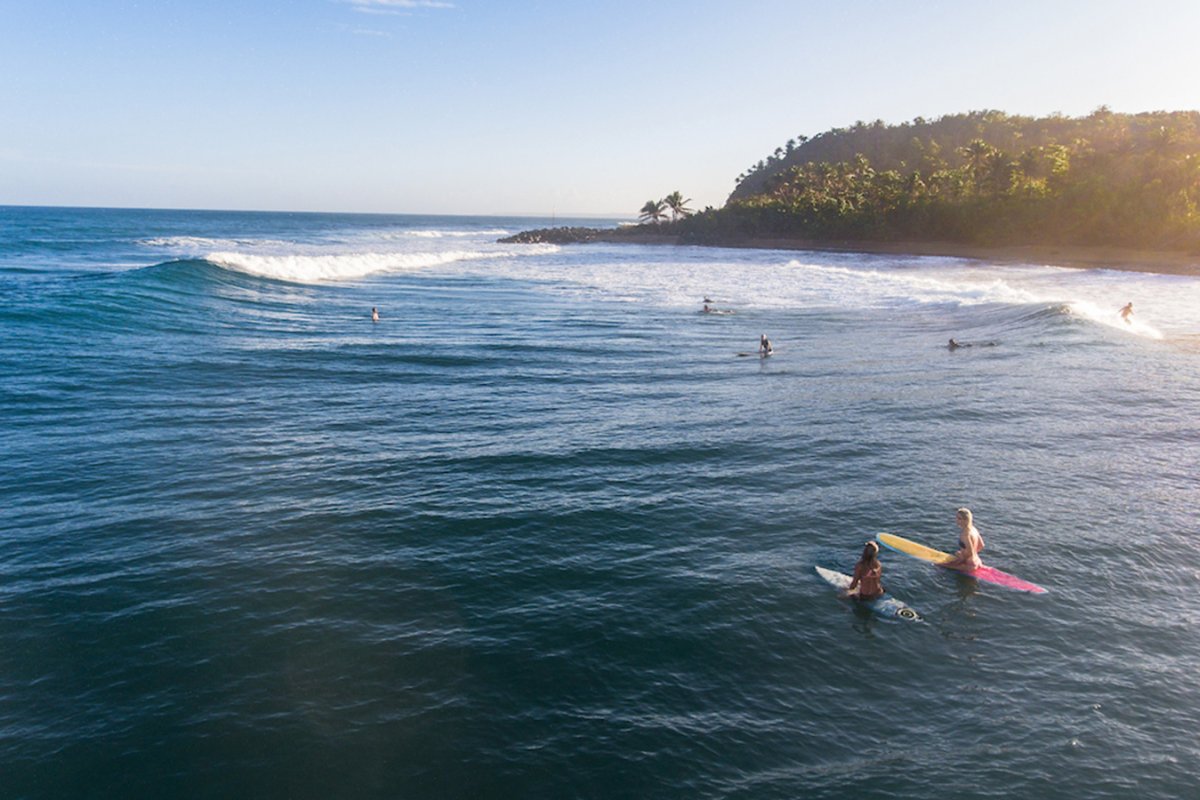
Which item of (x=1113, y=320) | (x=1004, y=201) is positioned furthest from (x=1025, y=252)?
(x=1113, y=320)

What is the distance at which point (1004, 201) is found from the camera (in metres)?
89.3

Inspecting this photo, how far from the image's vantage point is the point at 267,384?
2575cm

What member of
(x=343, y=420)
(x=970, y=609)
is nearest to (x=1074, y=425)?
(x=970, y=609)

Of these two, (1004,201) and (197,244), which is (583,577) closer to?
(1004,201)

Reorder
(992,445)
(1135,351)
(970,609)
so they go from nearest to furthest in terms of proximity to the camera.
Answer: (970,609) → (992,445) → (1135,351)

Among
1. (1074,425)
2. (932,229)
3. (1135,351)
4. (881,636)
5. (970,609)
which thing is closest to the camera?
(881,636)

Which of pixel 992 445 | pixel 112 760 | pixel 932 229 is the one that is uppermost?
pixel 932 229

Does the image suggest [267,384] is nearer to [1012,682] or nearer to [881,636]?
[881,636]

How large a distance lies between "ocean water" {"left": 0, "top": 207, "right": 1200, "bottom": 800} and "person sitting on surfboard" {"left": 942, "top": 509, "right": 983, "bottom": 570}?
357 millimetres

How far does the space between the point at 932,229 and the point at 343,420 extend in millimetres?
91475

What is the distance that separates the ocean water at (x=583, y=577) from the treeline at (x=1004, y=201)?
56.5m

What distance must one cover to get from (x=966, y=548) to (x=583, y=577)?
652 centimetres

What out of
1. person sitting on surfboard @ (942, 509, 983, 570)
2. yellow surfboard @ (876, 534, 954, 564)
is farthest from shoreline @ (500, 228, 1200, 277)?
person sitting on surfboard @ (942, 509, 983, 570)

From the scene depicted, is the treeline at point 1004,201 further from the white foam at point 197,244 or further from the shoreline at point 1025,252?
the white foam at point 197,244
